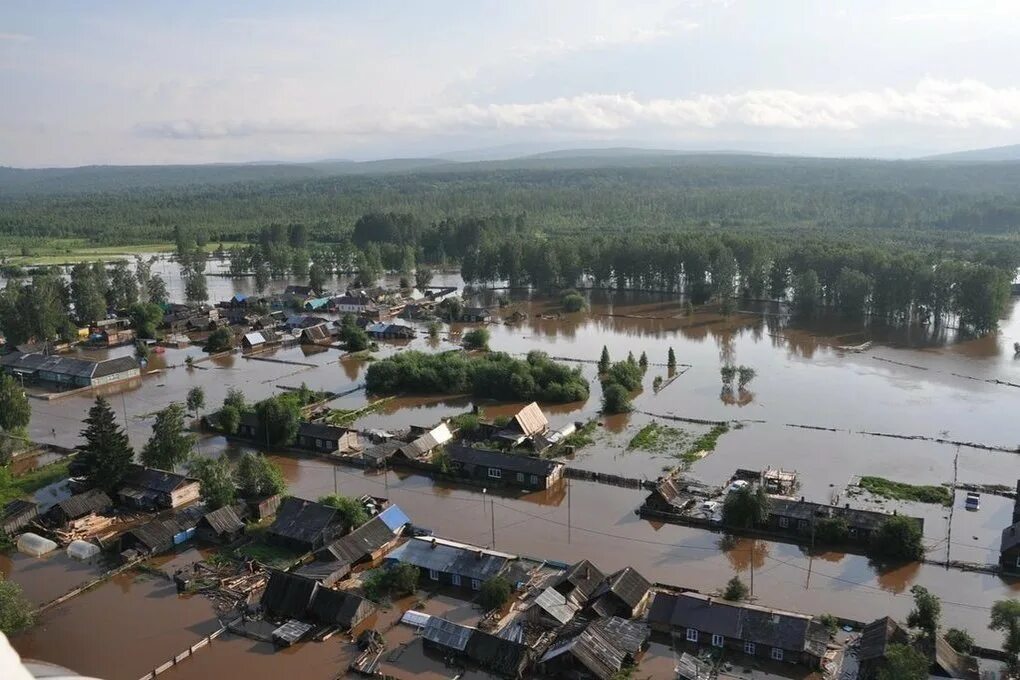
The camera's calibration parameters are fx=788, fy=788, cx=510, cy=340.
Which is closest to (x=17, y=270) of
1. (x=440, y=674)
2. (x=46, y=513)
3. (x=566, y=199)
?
(x=46, y=513)

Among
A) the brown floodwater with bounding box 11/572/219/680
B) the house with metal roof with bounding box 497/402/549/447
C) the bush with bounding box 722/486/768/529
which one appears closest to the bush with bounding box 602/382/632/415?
the house with metal roof with bounding box 497/402/549/447

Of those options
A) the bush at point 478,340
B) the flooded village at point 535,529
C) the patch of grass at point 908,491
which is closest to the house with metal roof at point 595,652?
the flooded village at point 535,529

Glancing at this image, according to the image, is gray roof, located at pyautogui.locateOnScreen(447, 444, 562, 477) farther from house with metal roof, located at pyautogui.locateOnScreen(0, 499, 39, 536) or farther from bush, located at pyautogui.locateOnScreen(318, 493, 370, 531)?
house with metal roof, located at pyautogui.locateOnScreen(0, 499, 39, 536)

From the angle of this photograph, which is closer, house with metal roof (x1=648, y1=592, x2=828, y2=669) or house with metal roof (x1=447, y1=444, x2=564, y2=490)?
house with metal roof (x1=648, y1=592, x2=828, y2=669)

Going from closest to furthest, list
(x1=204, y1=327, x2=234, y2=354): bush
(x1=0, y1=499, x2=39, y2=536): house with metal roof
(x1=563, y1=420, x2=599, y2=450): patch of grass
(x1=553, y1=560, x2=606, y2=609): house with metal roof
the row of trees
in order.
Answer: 1. (x1=553, y1=560, x2=606, y2=609): house with metal roof
2. (x1=0, y1=499, x2=39, y2=536): house with metal roof
3. (x1=563, y1=420, x2=599, y2=450): patch of grass
4. (x1=204, y1=327, x2=234, y2=354): bush
5. the row of trees

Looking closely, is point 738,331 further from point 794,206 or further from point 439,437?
point 794,206

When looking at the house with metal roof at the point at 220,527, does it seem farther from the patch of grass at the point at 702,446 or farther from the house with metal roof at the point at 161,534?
the patch of grass at the point at 702,446

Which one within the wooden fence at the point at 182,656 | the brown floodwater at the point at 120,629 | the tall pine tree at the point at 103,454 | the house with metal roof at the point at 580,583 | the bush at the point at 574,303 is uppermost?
the tall pine tree at the point at 103,454

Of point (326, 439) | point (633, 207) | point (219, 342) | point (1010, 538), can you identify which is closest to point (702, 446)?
point (1010, 538)
